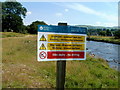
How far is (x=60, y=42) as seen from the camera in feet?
9.77

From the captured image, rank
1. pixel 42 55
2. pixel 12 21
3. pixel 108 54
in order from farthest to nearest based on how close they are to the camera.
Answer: pixel 12 21, pixel 108 54, pixel 42 55

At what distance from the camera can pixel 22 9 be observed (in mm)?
68625

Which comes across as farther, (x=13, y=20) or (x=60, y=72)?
(x=13, y=20)

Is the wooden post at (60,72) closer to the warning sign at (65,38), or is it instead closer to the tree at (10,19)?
the warning sign at (65,38)

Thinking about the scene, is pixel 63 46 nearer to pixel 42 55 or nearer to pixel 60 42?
pixel 60 42

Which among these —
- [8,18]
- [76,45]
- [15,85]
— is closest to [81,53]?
[76,45]

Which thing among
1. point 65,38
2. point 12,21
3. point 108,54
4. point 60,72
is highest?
point 12,21

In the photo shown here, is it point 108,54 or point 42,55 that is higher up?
point 42,55

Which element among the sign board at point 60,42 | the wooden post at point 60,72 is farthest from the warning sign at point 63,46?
the wooden post at point 60,72

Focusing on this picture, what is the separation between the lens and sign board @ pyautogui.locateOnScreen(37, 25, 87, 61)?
2898 millimetres

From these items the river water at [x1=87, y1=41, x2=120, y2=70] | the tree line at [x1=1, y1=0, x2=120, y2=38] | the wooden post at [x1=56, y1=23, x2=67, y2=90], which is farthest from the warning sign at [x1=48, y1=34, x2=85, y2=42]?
the tree line at [x1=1, y1=0, x2=120, y2=38]

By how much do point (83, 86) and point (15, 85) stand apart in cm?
218

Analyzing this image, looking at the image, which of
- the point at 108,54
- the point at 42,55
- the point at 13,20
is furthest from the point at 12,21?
the point at 42,55

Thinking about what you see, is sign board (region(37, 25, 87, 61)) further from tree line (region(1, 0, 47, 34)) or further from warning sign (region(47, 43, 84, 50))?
tree line (region(1, 0, 47, 34))
